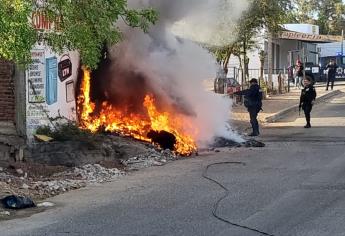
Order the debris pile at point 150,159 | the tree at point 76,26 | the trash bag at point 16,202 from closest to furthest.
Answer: the tree at point 76,26
the trash bag at point 16,202
the debris pile at point 150,159

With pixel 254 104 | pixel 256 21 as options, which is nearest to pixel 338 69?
pixel 256 21

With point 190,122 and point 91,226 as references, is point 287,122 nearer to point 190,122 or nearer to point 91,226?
point 190,122

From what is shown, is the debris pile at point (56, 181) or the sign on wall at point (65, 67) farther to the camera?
the sign on wall at point (65, 67)

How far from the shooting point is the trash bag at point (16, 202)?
8266 mm

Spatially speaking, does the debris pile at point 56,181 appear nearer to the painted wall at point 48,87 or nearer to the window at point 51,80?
the painted wall at point 48,87

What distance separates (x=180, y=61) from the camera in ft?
47.3

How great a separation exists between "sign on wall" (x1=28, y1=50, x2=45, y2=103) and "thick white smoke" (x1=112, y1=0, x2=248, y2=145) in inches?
92.6

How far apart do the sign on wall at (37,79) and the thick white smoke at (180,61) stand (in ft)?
7.72

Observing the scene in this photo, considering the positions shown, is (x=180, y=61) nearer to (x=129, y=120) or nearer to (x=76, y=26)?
(x=129, y=120)

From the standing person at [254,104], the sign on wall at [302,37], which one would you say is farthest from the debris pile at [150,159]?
the sign on wall at [302,37]

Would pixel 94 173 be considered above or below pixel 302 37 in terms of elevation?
below

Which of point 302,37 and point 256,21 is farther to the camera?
point 302,37

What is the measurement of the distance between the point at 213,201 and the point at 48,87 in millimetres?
5618

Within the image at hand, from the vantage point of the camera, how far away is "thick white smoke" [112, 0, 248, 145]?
14.3 m
